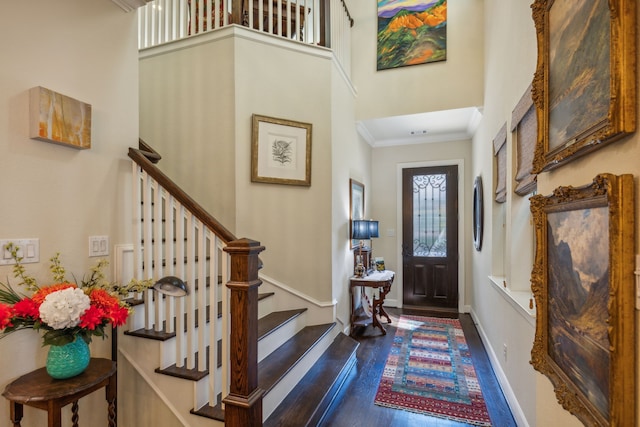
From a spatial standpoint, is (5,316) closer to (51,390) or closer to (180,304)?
(51,390)

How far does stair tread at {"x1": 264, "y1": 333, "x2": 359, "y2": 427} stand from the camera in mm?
2137

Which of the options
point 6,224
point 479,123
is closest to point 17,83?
point 6,224

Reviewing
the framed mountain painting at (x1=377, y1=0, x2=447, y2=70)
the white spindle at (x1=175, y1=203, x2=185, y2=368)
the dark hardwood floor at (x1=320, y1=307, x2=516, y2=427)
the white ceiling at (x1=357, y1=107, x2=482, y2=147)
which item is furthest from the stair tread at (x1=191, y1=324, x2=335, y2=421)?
the framed mountain painting at (x1=377, y1=0, x2=447, y2=70)

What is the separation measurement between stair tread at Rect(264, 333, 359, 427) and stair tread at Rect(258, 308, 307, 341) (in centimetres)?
45

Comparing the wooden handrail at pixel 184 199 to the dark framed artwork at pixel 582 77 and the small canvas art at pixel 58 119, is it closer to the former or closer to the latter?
the small canvas art at pixel 58 119

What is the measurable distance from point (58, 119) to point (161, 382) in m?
1.52

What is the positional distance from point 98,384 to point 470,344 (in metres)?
3.56

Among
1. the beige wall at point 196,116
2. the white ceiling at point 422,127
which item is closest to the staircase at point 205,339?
the beige wall at point 196,116

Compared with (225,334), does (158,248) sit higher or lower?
higher

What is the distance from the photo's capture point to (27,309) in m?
1.38

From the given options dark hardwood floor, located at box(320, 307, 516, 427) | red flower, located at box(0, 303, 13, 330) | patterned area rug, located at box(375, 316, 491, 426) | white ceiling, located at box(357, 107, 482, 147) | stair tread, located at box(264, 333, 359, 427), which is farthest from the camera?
white ceiling, located at box(357, 107, 482, 147)

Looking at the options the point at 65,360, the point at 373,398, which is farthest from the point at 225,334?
the point at 373,398

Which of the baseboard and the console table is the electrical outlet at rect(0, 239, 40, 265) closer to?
the baseboard

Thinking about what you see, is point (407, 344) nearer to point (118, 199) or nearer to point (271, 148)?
point (271, 148)
